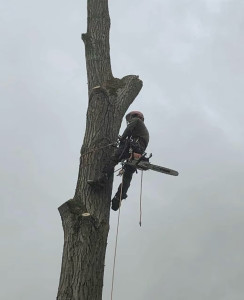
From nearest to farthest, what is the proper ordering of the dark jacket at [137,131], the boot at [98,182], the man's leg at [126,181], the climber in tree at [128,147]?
the boot at [98,182] → the climber in tree at [128,147] → the man's leg at [126,181] → the dark jacket at [137,131]

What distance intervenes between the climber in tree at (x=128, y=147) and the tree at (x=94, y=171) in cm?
11

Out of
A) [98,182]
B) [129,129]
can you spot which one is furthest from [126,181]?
[98,182]

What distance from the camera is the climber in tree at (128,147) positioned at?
5.31 meters

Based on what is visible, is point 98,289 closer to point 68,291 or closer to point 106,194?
point 68,291

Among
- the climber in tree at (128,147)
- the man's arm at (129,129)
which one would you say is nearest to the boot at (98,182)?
the climber in tree at (128,147)

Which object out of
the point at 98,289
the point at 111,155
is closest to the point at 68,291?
the point at 98,289

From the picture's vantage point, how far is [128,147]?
225 inches

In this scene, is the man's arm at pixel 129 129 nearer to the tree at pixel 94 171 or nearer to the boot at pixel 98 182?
the tree at pixel 94 171

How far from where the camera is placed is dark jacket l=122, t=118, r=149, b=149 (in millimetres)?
6031

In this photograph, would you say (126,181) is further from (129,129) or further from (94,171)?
(94,171)

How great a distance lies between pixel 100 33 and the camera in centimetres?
680

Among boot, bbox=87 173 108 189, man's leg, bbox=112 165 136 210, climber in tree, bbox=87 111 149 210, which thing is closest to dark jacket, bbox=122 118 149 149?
climber in tree, bbox=87 111 149 210

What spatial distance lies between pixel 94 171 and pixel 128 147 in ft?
2.48

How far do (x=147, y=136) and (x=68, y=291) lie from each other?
9.18 ft
